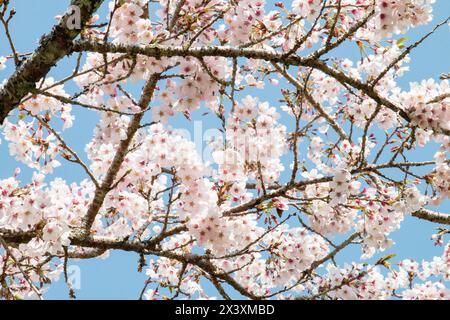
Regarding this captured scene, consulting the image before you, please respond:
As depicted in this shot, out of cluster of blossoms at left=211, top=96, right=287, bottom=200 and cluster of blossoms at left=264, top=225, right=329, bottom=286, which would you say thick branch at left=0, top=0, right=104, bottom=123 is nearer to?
cluster of blossoms at left=211, top=96, right=287, bottom=200

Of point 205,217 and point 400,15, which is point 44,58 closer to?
point 205,217

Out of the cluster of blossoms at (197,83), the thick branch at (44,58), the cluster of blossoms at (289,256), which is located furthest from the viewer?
the cluster of blossoms at (289,256)

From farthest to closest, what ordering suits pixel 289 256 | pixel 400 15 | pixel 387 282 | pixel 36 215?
pixel 387 282
pixel 289 256
pixel 36 215
pixel 400 15

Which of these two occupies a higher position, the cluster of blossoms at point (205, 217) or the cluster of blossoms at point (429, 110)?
the cluster of blossoms at point (429, 110)

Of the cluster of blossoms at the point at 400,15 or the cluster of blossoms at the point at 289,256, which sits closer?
the cluster of blossoms at the point at 400,15

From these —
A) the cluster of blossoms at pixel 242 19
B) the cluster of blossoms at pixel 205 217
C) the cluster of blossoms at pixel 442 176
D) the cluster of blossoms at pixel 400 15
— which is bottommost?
A: the cluster of blossoms at pixel 205 217

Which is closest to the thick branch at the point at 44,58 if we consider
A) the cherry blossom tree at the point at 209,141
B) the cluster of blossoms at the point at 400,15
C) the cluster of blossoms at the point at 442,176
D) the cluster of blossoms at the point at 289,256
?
the cherry blossom tree at the point at 209,141

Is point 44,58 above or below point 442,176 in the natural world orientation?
above

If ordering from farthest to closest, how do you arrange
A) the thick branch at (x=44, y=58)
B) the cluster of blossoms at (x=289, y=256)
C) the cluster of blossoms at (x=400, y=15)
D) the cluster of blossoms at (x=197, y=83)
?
the cluster of blossoms at (x=289, y=256)
the cluster of blossoms at (x=197, y=83)
the thick branch at (x=44, y=58)
the cluster of blossoms at (x=400, y=15)

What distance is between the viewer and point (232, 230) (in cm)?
420

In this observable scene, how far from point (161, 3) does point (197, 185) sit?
6.70ft

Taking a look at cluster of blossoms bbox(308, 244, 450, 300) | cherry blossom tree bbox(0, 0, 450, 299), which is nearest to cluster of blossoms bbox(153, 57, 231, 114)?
cherry blossom tree bbox(0, 0, 450, 299)

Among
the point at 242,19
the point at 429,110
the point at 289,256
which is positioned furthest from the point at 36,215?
the point at 429,110

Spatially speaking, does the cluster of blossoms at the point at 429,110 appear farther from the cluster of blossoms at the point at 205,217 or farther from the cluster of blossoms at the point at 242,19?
the cluster of blossoms at the point at 205,217
